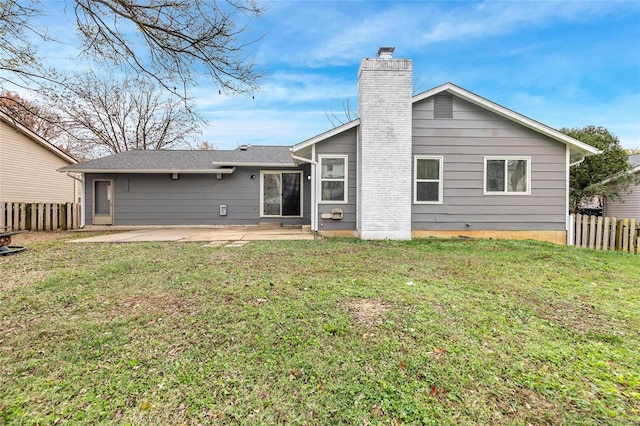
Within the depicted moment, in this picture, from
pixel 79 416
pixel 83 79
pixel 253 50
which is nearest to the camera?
pixel 79 416

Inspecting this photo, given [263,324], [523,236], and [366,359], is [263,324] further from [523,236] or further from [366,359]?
[523,236]

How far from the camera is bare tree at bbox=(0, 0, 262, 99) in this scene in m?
5.15

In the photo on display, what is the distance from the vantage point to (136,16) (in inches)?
202

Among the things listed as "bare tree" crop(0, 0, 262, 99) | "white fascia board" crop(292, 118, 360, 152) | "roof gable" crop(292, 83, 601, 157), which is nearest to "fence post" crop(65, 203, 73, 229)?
"bare tree" crop(0, 0, 262, 99)

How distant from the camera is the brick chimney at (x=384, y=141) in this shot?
7.95 meters

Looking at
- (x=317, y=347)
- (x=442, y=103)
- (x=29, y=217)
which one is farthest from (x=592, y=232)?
(x=29, y=217)

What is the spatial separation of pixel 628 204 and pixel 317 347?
20110 mm

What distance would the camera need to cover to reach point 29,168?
14.1 meters

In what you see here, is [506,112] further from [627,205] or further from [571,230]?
[627,205]

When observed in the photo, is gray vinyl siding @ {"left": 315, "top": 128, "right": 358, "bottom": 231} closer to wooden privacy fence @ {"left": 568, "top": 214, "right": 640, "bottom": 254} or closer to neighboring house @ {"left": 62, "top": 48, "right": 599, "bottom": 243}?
neighboring house @ {"left": 62, "top": 48, "right": 599, "bottom": 243}

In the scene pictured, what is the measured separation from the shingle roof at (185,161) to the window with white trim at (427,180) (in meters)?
4.90

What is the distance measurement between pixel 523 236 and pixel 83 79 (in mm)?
11772

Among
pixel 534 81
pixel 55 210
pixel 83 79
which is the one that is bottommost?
pixel 55 210

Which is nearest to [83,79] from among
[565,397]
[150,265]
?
[150,265]
